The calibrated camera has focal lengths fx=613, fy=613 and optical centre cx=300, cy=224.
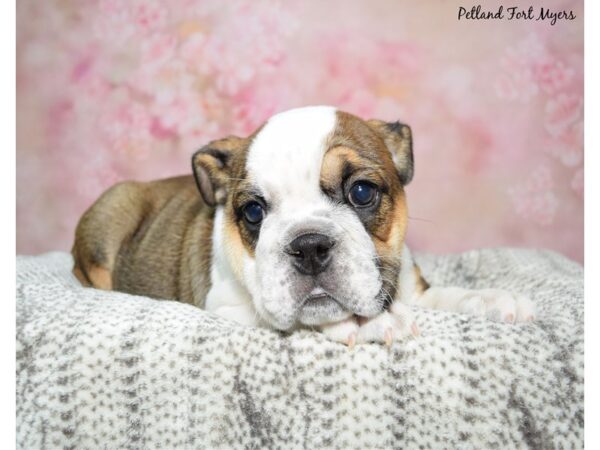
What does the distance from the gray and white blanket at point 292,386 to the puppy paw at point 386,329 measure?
4cm

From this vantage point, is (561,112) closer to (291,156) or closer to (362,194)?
(362,194)

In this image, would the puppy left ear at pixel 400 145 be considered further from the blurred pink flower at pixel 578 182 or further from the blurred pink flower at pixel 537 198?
the blurred pink flower at pixel 537 198

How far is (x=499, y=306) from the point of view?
2.48 metres

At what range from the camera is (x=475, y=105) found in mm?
4797

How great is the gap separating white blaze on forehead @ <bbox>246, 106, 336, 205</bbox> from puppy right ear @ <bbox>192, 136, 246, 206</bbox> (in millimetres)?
317

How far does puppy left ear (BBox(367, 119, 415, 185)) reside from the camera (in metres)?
3.02

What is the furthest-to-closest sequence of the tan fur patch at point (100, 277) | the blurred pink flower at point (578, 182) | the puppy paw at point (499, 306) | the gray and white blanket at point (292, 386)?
1. the blurred pink flower at point (578, 182)
2. the tan fur patch at point (100, 277)
3. the puppy paw at point (499, 306)
4. the gray and white blanket at point (292, 386)

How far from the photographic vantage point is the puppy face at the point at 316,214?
7.48 feet

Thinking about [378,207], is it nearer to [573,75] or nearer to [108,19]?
[573,75]

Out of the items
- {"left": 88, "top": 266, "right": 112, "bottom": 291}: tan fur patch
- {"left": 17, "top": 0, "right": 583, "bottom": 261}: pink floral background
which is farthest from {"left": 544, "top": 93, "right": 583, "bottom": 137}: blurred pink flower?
{"left": 88, "top": 266, "right": 112, "bottom": 291}: tan fur patch

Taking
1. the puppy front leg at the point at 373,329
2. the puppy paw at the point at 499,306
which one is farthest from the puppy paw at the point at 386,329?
the puppy paw at the point at 499,306

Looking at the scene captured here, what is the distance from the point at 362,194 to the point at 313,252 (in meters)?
0.45
